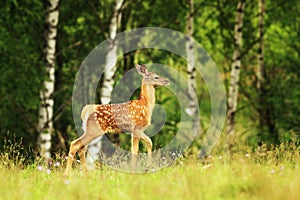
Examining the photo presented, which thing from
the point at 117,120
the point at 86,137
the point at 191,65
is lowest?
the point at 86,137

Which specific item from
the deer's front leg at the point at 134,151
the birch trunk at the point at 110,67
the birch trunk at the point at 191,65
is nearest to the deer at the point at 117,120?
the deer's front leg at the point at 134,151

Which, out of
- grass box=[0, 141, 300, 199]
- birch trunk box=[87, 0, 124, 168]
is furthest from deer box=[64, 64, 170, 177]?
birch trunk box=[87, 0, 124, 168]

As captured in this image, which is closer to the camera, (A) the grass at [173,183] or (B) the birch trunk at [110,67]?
(A) the grass at [173,183]

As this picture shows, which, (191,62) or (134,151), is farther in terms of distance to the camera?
(191,62)

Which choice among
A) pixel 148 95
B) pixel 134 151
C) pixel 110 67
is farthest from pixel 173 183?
pixel 110 67

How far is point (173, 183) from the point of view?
828 cm

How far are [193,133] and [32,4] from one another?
5680 mm

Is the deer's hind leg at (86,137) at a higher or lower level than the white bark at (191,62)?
lower

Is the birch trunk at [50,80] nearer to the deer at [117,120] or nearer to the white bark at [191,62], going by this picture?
the white bark at [191,62]

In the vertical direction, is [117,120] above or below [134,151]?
above

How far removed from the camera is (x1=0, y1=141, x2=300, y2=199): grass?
7406 millimetres

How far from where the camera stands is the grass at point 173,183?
24.3ft

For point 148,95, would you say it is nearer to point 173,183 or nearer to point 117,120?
point 117,120

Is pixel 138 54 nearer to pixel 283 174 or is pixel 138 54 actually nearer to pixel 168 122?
pixel 168 122
